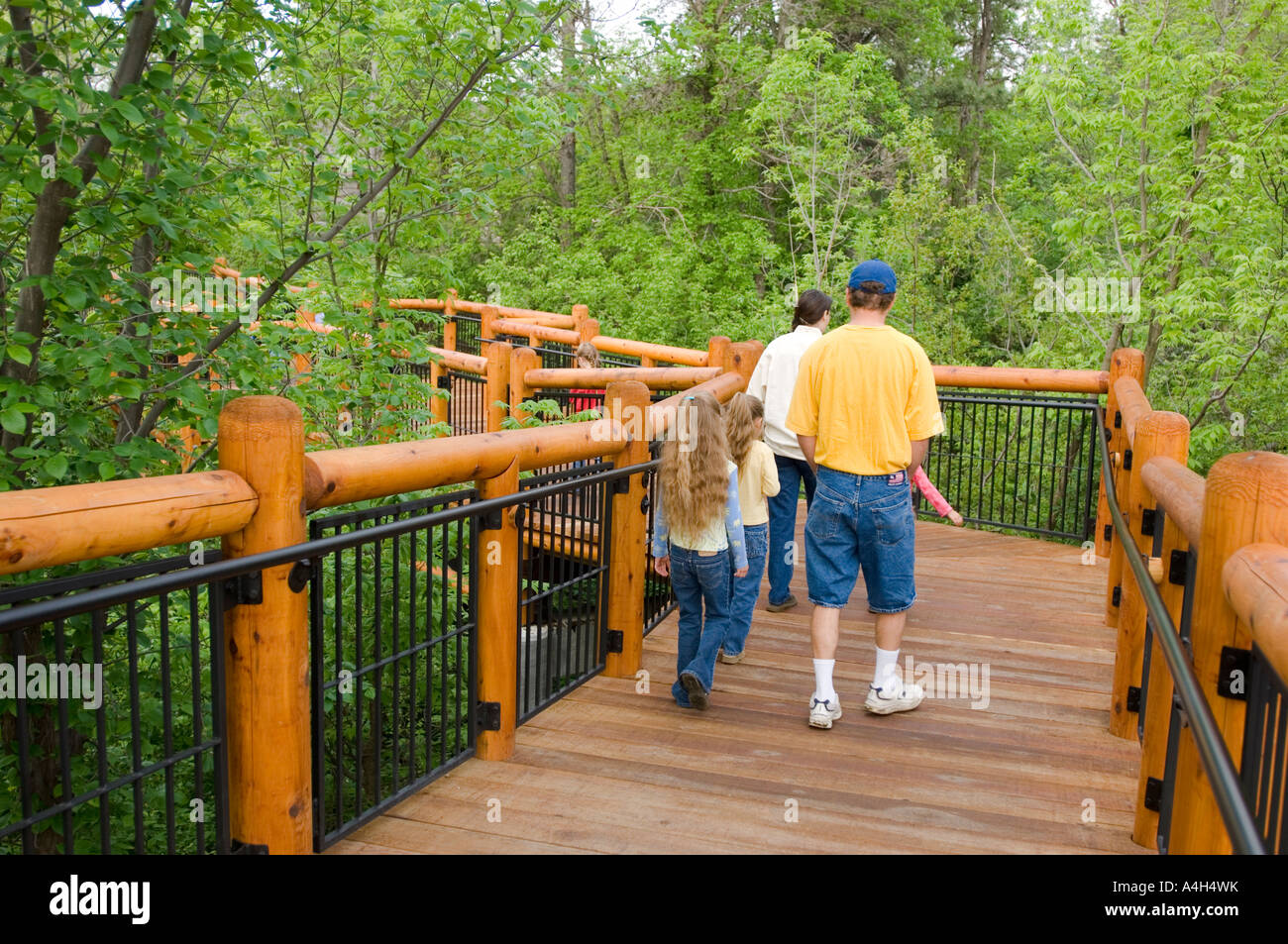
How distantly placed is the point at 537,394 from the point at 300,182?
4.61 m

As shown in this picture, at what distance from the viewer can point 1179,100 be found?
46.8 feet

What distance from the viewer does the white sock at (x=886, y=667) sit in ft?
16.7

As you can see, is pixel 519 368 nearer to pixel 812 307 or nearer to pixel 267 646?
pixel 812 307

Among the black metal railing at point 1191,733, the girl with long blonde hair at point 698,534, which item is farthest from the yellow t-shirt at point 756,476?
the black metal railing at point 1191,733

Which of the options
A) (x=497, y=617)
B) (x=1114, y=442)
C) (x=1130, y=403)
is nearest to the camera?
(x=497, y=617)

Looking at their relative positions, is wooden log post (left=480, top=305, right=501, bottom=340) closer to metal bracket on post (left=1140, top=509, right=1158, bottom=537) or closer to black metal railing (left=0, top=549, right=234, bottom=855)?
black metal railing (left=0, top=549, right=234, bottom=855)

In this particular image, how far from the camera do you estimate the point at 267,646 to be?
3041 millimetres

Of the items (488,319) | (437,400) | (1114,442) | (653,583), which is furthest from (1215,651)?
(488,319)

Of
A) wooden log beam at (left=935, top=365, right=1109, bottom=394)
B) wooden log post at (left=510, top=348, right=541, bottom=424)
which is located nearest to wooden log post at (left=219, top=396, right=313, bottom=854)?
wooden log post at (left=510, top=348, right=541, bottom=424)

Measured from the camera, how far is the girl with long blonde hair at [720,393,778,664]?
554 cm

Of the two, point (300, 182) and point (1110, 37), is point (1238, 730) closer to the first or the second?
point (300, 182)

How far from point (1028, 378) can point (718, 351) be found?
8.90 feet

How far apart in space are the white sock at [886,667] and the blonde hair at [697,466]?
3.27ft

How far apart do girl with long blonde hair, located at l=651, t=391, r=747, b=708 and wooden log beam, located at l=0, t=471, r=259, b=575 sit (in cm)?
247
